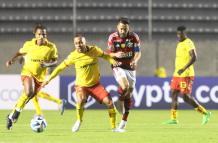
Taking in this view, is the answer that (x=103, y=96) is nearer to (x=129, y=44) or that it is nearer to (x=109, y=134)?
(x=109, y=134)

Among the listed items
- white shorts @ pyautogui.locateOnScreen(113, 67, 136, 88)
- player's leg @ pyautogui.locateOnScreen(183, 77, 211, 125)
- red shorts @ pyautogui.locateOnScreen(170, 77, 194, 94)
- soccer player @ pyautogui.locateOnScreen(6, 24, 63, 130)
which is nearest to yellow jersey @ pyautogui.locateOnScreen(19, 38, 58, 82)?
soccer player @ pyautogui.locateOnScreen(6, 24, 63, 130)

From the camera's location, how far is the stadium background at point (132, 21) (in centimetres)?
2820

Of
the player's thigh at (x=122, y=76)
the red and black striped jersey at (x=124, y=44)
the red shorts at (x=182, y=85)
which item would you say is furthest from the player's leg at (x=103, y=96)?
the red shorts at (x=182, y=85)

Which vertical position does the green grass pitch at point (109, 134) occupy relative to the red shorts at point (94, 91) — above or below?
below

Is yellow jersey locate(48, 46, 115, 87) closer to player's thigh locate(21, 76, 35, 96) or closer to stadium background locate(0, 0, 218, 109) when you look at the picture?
player's thigh locate(21, 76, 35, 96)

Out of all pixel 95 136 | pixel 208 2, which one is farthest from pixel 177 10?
pixel 95 136

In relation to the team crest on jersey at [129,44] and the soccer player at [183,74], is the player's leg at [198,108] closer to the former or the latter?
the soccer player at [183,74]

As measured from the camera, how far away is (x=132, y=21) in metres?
29.1

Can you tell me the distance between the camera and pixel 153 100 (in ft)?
77.4

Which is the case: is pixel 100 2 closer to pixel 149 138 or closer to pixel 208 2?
pixel 208 2

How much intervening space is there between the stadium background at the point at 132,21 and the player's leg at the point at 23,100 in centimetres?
1313

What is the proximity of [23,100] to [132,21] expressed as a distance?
14912 millimetres

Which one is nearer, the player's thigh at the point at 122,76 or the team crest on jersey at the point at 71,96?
the player's thigh at the point at 122,76

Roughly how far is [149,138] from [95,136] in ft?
2.88
